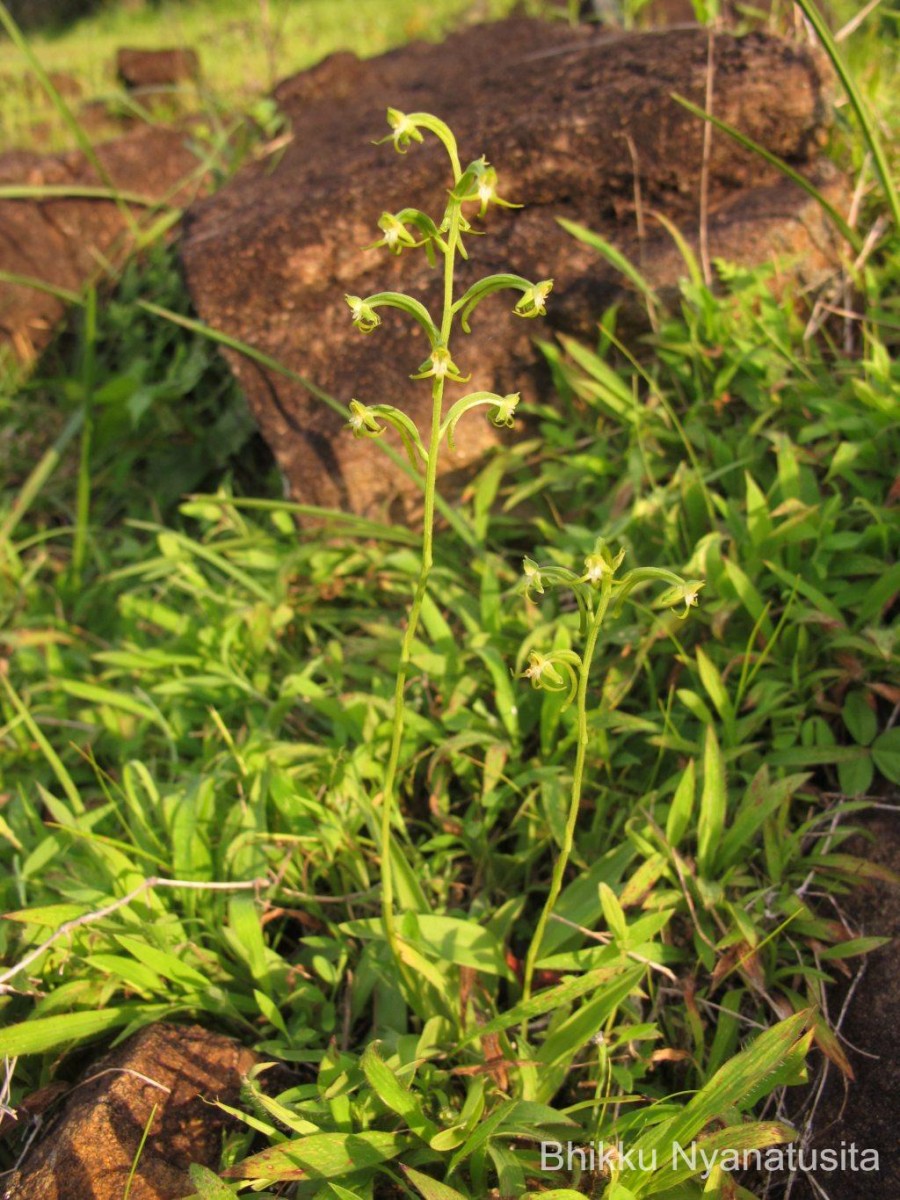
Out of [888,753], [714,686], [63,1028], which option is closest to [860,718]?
[888,753]

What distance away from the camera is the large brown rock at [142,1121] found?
1.46 m

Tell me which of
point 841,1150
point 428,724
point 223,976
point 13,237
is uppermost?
point 13,237

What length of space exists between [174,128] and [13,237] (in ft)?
3.55

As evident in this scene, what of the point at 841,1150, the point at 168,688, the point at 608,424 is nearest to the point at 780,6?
the point at 608,424

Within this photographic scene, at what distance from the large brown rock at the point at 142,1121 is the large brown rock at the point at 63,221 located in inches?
119

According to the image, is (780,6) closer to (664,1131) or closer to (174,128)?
(174,128)

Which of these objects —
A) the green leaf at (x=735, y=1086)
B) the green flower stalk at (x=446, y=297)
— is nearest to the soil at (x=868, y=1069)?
the green leaf at (x=735, y=1086)

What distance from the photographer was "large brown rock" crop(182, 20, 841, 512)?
106 inches

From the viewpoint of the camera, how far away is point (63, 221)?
411cm

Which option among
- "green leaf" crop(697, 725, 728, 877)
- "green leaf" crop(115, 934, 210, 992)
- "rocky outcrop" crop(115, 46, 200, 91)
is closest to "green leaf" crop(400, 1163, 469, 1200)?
"green leaf" crop(115, 934, 210, 992)

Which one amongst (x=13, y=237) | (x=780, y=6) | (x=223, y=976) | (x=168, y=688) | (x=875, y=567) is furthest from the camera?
(x=13, y=237)

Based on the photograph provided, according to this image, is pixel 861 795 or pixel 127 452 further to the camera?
pixel 127 452

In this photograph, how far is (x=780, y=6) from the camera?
3.10 m

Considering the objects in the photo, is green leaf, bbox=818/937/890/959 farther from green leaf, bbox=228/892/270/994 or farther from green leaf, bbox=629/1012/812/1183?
green leaf, bbox=228/892/270/994
